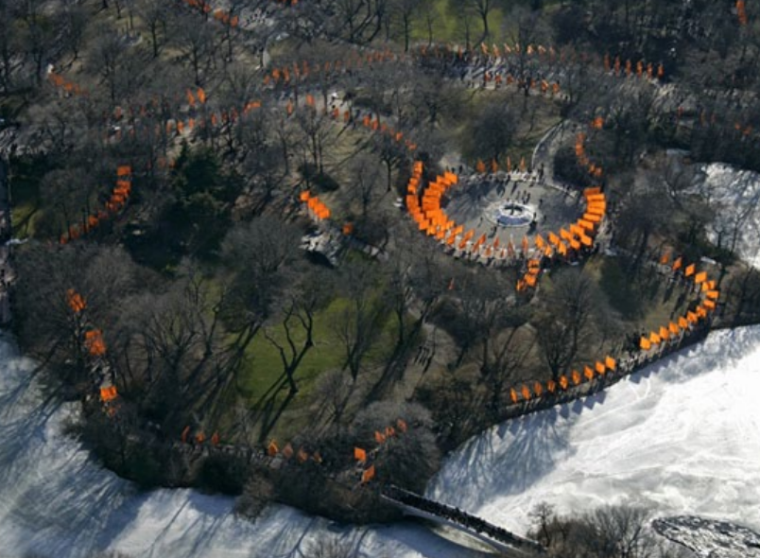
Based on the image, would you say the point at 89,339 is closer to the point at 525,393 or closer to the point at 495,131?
the point at 525,393

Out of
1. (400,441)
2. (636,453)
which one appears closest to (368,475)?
(400,441)

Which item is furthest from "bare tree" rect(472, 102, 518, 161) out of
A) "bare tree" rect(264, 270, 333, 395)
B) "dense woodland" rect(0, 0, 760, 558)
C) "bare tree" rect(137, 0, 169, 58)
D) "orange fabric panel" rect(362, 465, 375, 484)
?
"orange fabric panel" rect(362, 465, 375, 484)

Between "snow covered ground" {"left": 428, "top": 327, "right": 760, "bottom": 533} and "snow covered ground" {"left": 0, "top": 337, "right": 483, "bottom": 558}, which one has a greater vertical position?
"snow covered ground" {"left": 428, "top": 327, "right": 760, "bottom": 533}

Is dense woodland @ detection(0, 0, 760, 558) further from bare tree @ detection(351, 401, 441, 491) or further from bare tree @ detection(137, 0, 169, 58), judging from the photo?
bare tree @ detection(137, 0, 169, 58)

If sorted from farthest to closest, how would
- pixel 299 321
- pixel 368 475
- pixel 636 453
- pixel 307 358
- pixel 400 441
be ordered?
pixel 299 321 < pixel 307 358 < pixel 636 453 < pixel 400 441 < pixel 368 475

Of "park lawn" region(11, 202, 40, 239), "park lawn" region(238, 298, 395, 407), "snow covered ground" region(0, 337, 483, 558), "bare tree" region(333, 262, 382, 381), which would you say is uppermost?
"bare tree" region(333, 262, 382, 381)

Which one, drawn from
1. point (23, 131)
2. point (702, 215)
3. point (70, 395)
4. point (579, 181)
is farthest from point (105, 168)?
point (702, 215)

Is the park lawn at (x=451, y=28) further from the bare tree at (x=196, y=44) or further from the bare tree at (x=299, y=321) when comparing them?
the bare tree at (x=299, y=321)

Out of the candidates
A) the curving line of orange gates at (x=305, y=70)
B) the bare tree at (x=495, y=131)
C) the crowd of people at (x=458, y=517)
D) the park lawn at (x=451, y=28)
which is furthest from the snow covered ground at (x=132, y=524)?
the park lawn at (x=451, y=28)
